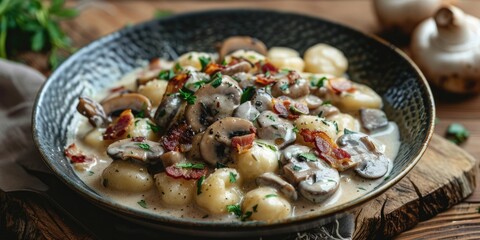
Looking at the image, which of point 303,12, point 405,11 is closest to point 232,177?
point 405,11

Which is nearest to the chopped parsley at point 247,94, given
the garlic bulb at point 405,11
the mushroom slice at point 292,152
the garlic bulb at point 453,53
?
the mushroom slice at point 292,152

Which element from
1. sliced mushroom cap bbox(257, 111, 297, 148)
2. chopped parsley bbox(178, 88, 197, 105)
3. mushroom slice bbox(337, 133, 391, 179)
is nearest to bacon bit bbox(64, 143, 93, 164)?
chopped parsley bbox(178, 88, 197, 105)

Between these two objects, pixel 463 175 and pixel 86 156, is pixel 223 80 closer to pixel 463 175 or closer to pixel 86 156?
pixel 86 156

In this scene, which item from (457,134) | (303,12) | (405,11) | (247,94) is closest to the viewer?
(247,94)

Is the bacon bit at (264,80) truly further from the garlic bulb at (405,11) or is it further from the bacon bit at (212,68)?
the garlic bulb at (405,11)

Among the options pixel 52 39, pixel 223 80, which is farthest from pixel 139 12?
pixel 223 80

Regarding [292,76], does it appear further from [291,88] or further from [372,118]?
[372,118]
